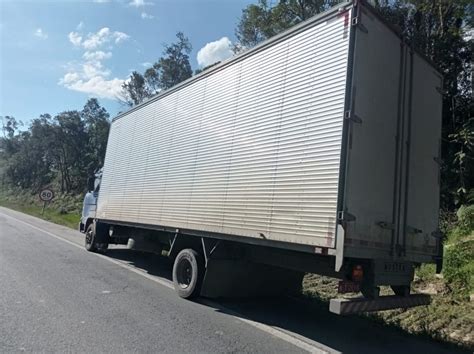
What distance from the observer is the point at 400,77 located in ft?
21.1

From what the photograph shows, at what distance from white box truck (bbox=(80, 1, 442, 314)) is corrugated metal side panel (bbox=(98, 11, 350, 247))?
2cm

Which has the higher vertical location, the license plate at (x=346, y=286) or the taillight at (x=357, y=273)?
the taillight at (x=357, y=273)

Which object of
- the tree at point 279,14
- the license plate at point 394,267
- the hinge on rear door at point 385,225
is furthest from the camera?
the tree at point 279,14

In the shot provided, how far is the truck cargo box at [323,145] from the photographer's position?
18.0 ft

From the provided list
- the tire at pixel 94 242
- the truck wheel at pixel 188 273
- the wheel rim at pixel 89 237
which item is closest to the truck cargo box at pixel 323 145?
the truck wheel at pixel 188 273

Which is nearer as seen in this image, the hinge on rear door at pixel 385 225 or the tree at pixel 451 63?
the hinge on rear door at pixel 385 225

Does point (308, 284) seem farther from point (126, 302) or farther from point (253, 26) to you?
point (253, 26)

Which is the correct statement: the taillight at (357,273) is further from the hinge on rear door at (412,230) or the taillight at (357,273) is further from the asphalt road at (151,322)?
the hinge on rear door at (412,230)

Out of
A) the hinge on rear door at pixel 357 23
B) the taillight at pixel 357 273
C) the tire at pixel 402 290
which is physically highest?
the hinge on rear door at pixel 357 23

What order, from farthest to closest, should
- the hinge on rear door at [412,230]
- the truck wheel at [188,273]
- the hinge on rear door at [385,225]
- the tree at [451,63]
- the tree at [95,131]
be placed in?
the tree at [95,131], the tree at [451,63], the truck wheel at [188,273], the hinge on rear door at [412,230], the hinge on rear door at [385,225]

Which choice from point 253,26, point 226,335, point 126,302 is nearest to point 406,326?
point 226,335

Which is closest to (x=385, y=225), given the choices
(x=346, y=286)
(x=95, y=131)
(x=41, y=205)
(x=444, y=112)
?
(x=346, y=286)

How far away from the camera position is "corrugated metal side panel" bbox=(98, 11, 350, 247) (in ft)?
18.4

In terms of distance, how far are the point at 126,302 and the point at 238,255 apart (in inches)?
77.2
